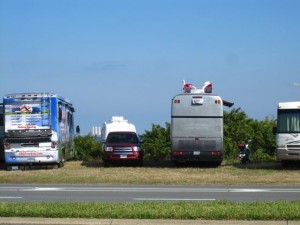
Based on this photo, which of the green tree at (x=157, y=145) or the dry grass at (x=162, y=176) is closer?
the dry grass at (x=162, y=176)

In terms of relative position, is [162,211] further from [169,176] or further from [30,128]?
[30,128]

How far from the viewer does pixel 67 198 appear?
653 inches

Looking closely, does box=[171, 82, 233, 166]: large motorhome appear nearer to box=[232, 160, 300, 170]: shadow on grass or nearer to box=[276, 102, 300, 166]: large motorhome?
box=[232, 160, 300, 170]: shadow on grass

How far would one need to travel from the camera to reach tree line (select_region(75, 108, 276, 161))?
3409 cm

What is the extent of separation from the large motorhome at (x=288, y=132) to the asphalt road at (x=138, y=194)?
18.6ft

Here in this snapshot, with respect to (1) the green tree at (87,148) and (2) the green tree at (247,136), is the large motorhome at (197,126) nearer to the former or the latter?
(2) the green tree at (247,136)

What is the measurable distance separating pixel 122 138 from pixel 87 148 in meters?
7.68

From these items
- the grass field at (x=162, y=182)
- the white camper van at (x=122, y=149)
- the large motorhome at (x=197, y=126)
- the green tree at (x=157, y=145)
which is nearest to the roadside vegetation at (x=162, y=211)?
the grass field at (x=162, y=182)

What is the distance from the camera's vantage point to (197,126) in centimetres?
2709

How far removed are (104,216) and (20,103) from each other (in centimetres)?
1588

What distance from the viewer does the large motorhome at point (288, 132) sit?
26.2 meters

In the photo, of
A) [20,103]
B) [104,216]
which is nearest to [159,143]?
[20,103]

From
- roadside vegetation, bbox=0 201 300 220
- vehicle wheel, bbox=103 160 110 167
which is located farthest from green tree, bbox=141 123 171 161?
roadside vegetation, bbox=0 201 300 220

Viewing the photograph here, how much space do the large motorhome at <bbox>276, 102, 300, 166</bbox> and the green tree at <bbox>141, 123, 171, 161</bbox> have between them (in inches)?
331
